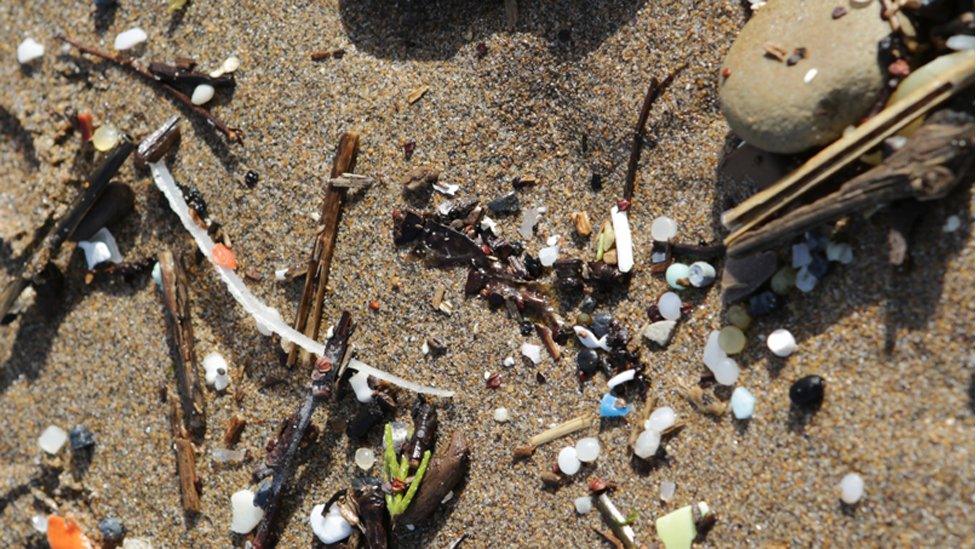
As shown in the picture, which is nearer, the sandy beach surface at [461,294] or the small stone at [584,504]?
the sandy beach surface at [461,294]

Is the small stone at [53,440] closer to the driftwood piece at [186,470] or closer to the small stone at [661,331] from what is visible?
the driftwood piece at [186,470]

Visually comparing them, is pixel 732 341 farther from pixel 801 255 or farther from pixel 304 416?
pixel 304 416

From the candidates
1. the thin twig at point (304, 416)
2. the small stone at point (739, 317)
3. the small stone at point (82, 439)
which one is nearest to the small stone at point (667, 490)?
the small stone at point (739, 317)

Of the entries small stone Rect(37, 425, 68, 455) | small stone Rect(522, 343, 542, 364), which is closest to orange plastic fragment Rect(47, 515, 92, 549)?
small stone Rect(37, 425, 68, 455)

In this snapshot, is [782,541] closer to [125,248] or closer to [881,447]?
[881,447]

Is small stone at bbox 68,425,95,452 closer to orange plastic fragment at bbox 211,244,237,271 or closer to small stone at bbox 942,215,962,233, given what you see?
orange plastic fragment at bbox 211,244,237,271
